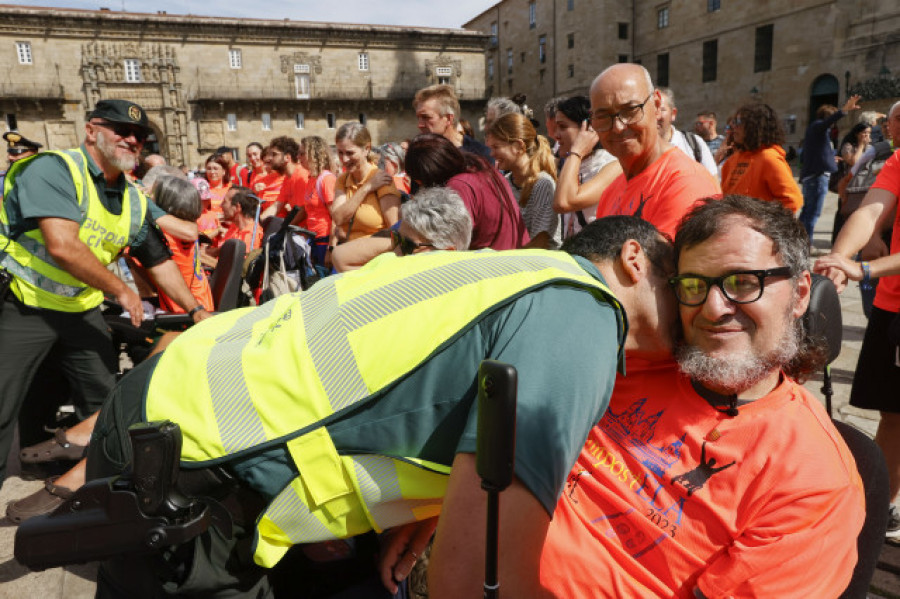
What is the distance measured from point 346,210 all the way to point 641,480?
131 inches

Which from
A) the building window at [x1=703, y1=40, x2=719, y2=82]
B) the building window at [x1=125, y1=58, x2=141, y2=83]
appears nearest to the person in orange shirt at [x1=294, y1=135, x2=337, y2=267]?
the building window at [x1=703, y1=40, x2=719, y2=82]

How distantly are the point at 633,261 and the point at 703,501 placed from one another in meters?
0.71

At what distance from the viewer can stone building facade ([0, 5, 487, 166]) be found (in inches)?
1362

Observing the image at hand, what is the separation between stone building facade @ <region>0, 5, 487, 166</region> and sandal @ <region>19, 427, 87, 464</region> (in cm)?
3842

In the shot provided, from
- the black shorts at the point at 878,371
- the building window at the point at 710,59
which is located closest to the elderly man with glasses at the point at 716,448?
the black shorts at the point at 878,371

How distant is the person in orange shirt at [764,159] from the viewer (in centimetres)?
420

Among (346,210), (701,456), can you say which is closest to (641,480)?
(701,456)

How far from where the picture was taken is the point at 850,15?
86.4ft

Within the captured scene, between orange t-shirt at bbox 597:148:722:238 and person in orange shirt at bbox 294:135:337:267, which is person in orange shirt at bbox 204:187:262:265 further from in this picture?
orange t-shirt at bbox 597:148:722:238

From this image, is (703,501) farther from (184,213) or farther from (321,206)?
(321,206)

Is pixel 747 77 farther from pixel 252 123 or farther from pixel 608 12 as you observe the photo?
pixel 252 123

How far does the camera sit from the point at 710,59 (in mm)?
33625

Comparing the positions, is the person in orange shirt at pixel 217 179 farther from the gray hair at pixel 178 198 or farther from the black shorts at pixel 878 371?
the black shorts at pixel 878 371

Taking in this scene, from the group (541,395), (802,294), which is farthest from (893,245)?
(541,395)
